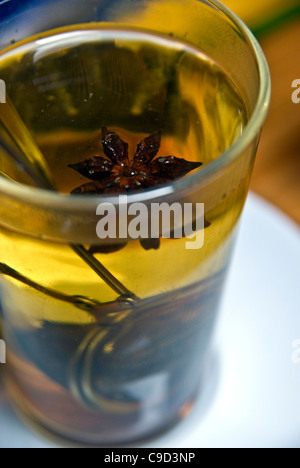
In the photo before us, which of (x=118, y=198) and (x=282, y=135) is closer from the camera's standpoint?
(x=118, y=198)

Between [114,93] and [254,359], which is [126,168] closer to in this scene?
[114,93]

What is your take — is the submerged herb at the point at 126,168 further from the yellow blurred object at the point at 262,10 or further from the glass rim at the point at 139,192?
the yellow blurred object at the point at 262,10

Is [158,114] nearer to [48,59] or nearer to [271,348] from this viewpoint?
[48,59]

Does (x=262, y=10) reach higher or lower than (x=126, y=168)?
higher

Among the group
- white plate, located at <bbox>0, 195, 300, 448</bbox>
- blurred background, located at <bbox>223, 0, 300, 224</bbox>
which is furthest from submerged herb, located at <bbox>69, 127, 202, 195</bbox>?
blurred background, located at <bbox>223, 0, 300, 224</bbox>

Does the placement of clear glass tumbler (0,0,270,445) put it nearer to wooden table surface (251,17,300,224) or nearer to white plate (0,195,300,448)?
white plate (0,195,300,448)

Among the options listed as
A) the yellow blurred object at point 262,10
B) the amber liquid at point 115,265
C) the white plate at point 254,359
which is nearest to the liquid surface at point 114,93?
the amber liquid at point 115,265

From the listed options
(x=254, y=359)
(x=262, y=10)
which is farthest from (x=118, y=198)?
(x=262, y=10)
